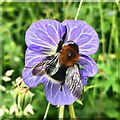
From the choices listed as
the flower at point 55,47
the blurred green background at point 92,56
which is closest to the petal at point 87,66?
the flower at point 55,47

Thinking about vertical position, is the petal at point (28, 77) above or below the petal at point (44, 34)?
below

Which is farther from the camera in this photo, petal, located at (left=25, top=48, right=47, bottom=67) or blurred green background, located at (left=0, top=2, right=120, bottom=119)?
blurred green background, located at (left=0, top=2, right=120, bottom=119)

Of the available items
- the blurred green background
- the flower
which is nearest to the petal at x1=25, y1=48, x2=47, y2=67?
the flower

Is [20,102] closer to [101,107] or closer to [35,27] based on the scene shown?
[35,27]

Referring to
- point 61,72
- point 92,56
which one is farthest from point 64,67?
point 92,56

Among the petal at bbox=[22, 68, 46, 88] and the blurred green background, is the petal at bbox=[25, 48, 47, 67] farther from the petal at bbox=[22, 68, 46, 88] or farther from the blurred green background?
the blurred green background

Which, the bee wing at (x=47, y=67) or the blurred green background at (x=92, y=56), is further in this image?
the blurred green background at (x=92, y=56)

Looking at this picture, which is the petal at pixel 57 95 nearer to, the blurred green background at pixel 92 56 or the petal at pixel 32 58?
the petal at pixel 32 58
